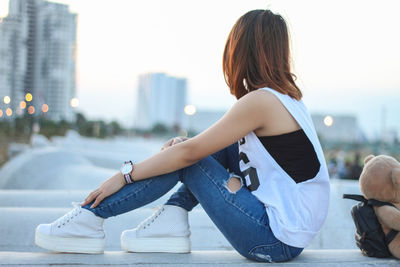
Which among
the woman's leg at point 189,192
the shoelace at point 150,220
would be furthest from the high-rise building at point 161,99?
the shoelace at point 150,220

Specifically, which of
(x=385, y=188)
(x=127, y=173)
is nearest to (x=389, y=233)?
(x=385, y=188)

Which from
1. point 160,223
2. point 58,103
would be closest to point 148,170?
point 160,223

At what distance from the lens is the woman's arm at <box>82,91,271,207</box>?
1.62 m

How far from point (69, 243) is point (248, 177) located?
2.69 feet

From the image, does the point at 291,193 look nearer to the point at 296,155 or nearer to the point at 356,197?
the point at 296,155

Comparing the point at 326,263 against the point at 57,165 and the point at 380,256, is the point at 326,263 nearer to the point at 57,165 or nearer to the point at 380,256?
the point at 380,256

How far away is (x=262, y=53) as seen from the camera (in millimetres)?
1673

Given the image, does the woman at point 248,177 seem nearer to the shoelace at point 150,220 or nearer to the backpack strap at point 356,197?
the shoelace at point 150,220

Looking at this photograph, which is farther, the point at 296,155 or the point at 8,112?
the point at 8,112

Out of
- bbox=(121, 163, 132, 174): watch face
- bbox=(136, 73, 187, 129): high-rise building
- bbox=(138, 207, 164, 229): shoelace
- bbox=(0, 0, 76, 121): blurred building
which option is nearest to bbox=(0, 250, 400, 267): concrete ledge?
bbox=(138, 207, 164, 229): shoelace

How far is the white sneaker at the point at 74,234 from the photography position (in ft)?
5.61

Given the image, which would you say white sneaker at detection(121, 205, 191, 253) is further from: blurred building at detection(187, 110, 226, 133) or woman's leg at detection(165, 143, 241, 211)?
blurred building at detection(187, 110, 226, 133)

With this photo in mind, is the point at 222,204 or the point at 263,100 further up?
the point at 263,100

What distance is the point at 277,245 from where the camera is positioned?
5.40ft
